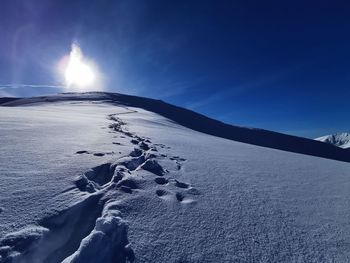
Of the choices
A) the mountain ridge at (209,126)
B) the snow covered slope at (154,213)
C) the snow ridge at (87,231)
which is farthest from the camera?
the mountain ridge at (209,126)

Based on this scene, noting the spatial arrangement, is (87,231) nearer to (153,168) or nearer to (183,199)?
(183,199)

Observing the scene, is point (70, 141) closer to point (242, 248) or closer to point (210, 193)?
point (210, 193)

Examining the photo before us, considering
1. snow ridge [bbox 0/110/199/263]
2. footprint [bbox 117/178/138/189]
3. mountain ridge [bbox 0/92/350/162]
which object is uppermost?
mountain ridge [bbox 0/92/350/162]

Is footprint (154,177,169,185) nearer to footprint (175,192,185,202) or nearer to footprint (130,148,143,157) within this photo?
footprint (175,192,185,202)

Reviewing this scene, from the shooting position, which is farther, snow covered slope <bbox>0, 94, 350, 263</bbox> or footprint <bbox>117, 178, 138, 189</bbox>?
footprint <bbox>117, 178, 138, 189</bbox>

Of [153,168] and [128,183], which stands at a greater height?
[153,168]

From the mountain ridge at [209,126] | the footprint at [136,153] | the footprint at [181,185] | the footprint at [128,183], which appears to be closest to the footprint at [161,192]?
the footprint at [128,183]

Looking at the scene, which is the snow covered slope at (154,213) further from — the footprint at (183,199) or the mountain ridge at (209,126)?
the mountain ridge at (209,126)

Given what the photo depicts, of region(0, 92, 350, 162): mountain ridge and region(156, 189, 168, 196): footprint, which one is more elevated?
region(0, 92, 350, 162): mountain ridge

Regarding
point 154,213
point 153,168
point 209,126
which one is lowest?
point 154,213

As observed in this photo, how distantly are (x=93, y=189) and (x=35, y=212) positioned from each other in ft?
2.72

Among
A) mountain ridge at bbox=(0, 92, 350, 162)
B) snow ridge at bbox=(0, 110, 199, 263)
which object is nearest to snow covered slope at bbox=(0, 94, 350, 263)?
snow ridge at bbox=(0, 110, 199, 263)

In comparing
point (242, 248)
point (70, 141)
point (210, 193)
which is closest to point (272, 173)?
point (210, 193)

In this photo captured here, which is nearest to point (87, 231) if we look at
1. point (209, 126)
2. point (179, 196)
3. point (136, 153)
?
point (179, 196)
